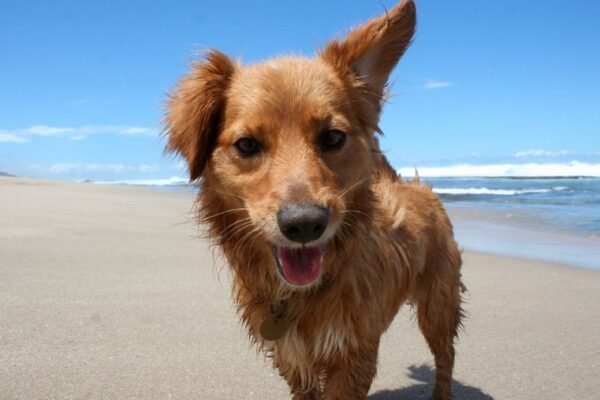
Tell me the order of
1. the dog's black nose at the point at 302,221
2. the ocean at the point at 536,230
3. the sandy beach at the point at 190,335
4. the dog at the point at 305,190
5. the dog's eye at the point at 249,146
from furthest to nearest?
the ocean at the point at 536,230
the sandy beach at the point at 190,335
the dog's eye at the point at 249,146
the dog at the point at 305,190
the dog's black nose at the point at 302,221

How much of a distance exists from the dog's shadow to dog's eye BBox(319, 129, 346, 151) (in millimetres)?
1854

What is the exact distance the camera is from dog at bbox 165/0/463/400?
292 cm

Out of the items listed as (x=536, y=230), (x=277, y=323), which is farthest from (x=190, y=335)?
(x=536, y=230)

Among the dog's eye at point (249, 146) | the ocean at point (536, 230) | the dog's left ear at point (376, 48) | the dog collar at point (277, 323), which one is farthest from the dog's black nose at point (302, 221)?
the ocean at point (536, 230)

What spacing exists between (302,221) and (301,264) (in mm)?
384

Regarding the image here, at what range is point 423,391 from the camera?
167 inches

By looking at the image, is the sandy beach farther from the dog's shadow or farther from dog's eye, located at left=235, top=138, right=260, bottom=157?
dog's eye, located at left=235, top=138, right=260, bottom=157

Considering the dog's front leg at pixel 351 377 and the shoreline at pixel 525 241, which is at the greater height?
the dog's front leg at pixel 351 377

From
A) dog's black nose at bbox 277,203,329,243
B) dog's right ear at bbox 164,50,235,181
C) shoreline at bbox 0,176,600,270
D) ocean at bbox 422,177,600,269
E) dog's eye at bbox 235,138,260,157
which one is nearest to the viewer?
dog's black nose at bbox 277,203,329,243

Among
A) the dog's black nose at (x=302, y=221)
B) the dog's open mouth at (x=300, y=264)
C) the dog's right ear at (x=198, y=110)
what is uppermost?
the dog's right ear at (x=198, y=110)

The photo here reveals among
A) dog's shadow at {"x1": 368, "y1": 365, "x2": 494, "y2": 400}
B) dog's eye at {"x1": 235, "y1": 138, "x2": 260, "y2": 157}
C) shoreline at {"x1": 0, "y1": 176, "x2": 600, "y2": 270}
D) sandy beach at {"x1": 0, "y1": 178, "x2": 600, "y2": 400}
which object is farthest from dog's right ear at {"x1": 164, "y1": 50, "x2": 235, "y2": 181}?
shoreline at {"x1": 0, "y1": 176, "x2": 600, "y2": 270}

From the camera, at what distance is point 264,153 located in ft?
10.1

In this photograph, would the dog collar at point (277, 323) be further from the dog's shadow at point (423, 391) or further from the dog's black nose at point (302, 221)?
the dog's shadow at point (423, 391)

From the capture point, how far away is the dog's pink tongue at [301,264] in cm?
288
